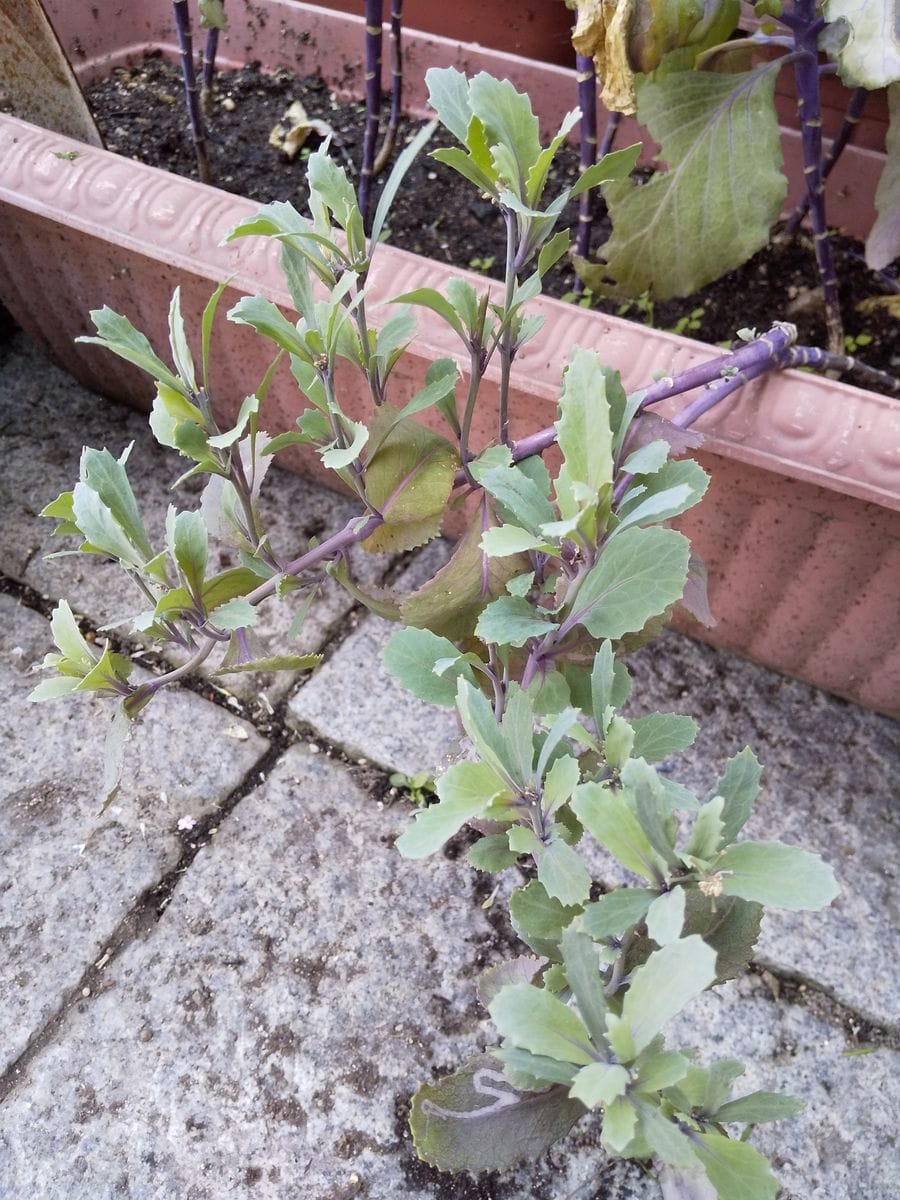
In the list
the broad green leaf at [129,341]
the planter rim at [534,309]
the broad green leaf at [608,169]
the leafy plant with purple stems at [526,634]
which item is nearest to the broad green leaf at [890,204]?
the planter rim at [534,309]

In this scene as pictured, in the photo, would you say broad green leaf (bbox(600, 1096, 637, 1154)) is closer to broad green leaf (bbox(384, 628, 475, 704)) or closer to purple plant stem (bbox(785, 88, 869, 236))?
broad green leaf (bbox(384, 628, 475, 704))

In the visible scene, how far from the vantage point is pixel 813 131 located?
0.83m

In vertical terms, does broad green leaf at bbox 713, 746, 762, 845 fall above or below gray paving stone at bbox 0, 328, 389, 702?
above

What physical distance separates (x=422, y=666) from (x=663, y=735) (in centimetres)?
14

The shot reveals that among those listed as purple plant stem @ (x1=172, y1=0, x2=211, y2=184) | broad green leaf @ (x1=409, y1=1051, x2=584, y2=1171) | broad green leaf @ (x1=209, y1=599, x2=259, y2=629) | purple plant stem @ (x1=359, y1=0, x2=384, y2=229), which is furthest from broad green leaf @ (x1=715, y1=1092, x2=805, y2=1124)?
purple plant stem @ (x1=172, y1=0, x2=211, y2=184)

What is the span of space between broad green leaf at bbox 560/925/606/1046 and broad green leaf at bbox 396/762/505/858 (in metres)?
0.07

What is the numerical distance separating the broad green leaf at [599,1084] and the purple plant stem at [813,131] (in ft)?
2.67

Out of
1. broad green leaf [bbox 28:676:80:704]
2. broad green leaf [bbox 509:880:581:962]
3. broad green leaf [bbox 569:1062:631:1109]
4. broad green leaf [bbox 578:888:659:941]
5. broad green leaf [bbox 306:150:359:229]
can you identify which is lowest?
broad green leaf [bbox 28:676:80:704]

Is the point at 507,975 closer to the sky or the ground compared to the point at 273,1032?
closer to the sky

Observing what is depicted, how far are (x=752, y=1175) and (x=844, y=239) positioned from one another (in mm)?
1069

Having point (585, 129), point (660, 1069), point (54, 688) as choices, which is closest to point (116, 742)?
point (54, 688)

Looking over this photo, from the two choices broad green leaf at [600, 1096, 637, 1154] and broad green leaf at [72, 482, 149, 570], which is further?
broad green leaf at [72, 482, 149, 570]

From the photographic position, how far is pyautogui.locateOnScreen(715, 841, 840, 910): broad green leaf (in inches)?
13.6

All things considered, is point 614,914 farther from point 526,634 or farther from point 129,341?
point 129,341
